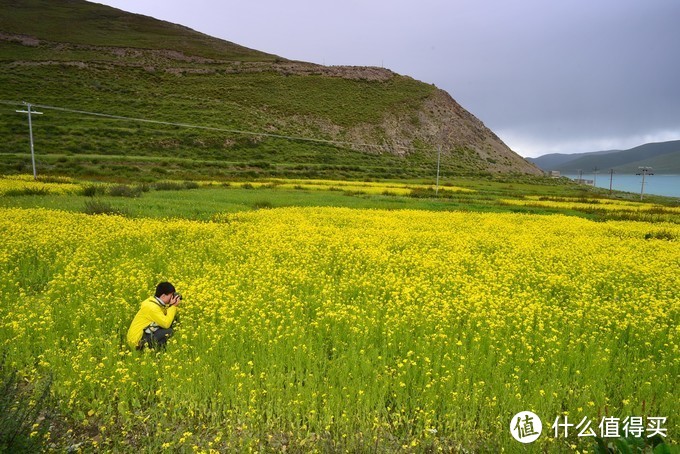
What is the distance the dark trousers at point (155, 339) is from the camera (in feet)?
20.9

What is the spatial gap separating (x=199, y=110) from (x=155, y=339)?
257 feet

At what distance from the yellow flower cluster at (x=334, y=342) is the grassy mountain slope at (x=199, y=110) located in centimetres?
3634

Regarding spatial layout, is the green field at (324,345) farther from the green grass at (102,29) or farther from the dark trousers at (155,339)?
the green grass at (102,29)

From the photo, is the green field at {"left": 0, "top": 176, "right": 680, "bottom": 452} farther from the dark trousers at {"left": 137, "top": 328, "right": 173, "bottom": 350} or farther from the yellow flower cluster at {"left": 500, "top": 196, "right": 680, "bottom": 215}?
the yellow flower cluster at {"left": 500, "top": 196, "right": 680, "bottom": 215}

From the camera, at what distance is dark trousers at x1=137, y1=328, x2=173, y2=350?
636 cm

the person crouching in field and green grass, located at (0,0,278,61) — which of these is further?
green grass, located at (0,0,278,61)

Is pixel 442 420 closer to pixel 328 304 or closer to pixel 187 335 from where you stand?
pixel 328 304

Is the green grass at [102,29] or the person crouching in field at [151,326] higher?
the green grass at [102,29]

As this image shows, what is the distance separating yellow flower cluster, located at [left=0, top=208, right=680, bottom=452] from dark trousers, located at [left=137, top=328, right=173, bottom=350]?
0.71 feet

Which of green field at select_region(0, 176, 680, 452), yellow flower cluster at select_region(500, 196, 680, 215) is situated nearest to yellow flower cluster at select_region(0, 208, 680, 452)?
green field at select_region(0, 176, 680, 452)

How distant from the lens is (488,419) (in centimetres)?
491

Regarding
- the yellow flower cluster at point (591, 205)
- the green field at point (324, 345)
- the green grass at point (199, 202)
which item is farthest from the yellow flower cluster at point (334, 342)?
the yellow flower cluster at point (591, 205)

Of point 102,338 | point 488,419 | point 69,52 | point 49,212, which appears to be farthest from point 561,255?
point 69,52

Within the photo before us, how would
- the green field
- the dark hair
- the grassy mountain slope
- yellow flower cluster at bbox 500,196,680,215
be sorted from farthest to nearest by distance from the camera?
the grassy mountain slope < yellow flower cluster at bbox 500,196,680,215 < the dark hair < the green field
